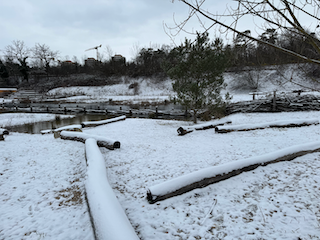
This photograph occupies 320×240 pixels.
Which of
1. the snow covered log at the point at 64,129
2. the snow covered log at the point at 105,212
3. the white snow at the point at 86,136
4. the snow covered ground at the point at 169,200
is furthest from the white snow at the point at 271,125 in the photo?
the snow covered log at the point at 64,129

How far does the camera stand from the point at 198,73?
10.0 meters

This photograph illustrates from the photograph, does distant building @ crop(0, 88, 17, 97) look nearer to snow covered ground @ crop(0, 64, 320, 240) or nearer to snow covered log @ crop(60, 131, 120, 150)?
snow covered log @ crop(60, 131, 120, 150)

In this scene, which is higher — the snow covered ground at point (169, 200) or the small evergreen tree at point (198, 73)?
the small evergreen tree at point (198, 73)

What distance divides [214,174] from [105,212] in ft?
7.78

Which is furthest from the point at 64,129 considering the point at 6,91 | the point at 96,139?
the point at 6,91

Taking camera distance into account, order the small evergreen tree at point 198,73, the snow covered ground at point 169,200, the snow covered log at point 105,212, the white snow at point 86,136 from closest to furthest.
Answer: the snow covered log at point 105,212 < the snow covered ground at point 169,200 < the white snow at point 86,136 < the small evergreen tree at point 198,73

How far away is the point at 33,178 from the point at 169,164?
3591mm

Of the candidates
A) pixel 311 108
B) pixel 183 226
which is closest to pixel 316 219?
pixel 183 226

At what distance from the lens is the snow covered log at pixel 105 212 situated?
2189 millimetres

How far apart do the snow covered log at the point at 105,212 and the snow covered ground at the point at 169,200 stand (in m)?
0.31

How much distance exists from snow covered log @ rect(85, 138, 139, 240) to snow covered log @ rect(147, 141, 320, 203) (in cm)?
77

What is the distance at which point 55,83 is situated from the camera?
46844 millimetres

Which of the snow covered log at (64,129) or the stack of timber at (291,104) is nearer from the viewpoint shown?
the snow covered log at (64,129)

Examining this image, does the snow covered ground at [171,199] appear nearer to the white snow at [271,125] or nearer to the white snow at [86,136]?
the white snow at [86,136]
